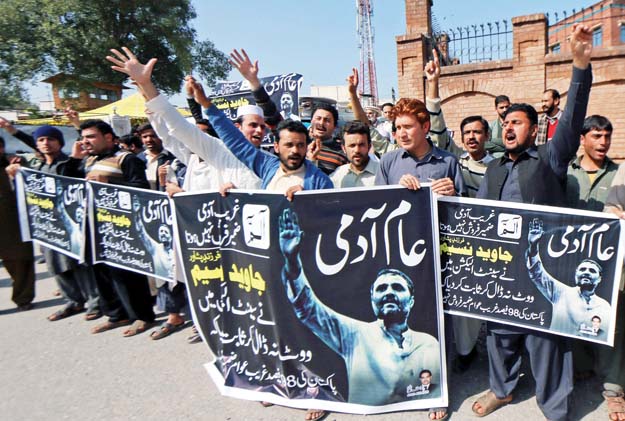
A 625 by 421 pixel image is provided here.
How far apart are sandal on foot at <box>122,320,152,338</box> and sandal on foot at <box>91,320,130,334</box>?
0.50 feet

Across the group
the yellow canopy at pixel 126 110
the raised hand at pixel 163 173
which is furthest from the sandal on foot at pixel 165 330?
the yellow canopy at pixel 126 110

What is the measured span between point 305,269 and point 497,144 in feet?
12.7

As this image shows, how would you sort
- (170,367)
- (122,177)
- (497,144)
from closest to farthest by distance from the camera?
(170,367), (122,177), (497,144)

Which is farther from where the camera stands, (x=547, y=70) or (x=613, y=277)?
(x=547, y=70)

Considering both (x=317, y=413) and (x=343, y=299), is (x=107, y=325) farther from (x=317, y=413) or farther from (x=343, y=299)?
(x=343, y=299)

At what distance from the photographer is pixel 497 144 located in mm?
5625

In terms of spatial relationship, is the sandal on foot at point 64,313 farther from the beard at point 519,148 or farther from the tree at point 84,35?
the tree at point 84,35

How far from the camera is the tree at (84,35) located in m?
21.6

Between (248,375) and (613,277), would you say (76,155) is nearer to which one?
(248,375)

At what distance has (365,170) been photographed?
12.2ft

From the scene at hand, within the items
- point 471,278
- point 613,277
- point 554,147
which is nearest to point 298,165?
point 471,278

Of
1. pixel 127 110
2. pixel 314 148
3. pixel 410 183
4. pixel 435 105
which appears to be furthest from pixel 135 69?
pixel 127 110

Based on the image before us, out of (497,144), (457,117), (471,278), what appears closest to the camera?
(471,278)

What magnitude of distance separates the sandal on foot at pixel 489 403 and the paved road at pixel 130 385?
4 centimetres
